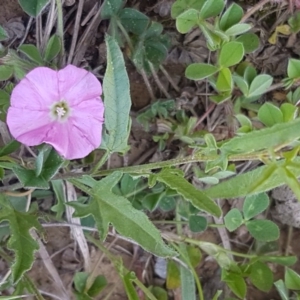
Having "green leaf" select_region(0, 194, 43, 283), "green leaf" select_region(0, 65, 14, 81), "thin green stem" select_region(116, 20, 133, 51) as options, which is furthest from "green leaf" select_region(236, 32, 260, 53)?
"green leaf" select_region(0, 194, 43, 283)

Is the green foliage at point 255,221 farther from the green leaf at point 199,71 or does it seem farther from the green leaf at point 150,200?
the green leaf at point 199,71

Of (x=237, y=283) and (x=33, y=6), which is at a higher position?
(x=33, y=6)

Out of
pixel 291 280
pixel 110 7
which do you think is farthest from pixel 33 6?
pixel 291 280

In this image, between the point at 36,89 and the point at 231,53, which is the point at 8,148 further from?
the point at 231,53

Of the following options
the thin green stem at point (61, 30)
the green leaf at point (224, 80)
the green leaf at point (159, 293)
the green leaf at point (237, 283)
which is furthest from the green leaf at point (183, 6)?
the green leaf at point (159, 293)

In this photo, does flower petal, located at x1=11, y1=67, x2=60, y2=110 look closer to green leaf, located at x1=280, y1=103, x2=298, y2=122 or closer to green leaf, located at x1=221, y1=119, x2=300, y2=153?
green leaf, located at x1=221, y1=119, x2=300, y2=153

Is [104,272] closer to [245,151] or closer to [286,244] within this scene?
[286,244]

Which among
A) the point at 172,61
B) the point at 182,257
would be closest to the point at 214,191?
the point at 182,257
